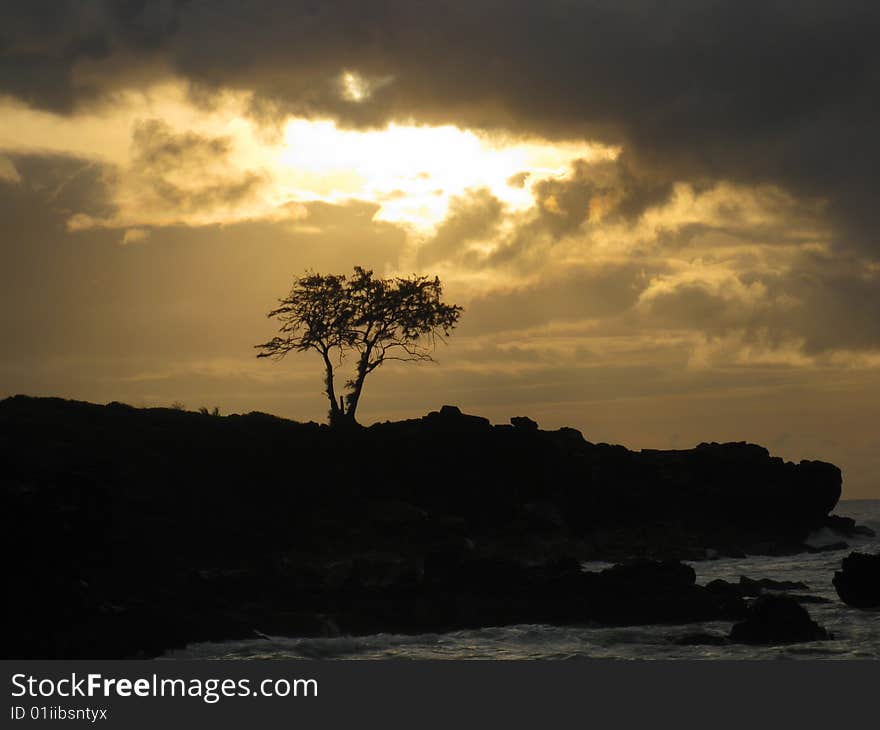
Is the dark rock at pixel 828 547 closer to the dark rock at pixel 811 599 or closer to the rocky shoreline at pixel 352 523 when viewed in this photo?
the rocky shoreline at pixel 352 523

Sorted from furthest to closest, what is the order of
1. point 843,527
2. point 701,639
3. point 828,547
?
point 843,527 → point 828,547 → point 701,639

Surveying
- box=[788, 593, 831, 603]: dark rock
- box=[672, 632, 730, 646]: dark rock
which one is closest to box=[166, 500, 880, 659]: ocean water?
box=[672, 632, 730, 646]: dark rock

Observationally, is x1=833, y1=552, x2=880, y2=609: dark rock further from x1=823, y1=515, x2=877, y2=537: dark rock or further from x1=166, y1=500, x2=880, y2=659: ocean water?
x1=823, y1=515, x2=877, y2=537: dark rock

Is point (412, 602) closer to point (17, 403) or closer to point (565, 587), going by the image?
point (565, 587)

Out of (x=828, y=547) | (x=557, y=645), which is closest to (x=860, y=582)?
(x=557, y=645)

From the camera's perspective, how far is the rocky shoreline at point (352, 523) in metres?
43.7

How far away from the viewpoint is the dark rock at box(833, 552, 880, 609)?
168 feet

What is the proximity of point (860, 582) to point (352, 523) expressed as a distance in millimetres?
24958

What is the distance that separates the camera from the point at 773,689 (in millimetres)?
31469

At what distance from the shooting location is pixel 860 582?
51.6m

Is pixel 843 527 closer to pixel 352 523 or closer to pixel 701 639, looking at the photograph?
pixel 352 523

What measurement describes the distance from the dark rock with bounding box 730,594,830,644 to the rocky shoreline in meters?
0.48

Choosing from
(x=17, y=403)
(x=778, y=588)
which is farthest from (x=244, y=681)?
(x=17, y=403)

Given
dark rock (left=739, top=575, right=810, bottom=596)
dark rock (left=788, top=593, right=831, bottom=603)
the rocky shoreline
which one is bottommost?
dark rock (left=788, top=593, right=831, bottom=603)
